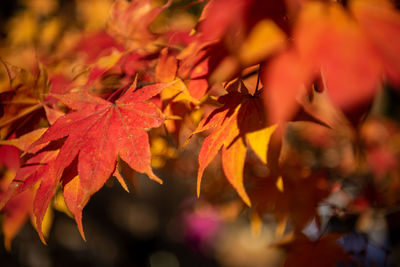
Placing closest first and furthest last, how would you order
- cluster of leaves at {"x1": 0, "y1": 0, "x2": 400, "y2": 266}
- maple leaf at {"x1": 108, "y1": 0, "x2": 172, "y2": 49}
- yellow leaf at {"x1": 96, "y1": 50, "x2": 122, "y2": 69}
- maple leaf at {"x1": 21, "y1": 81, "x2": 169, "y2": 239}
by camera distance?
cluster of leaves at {"x1": 0, "y1": 0, "x2": 400, "y2": 266}
maple leaf at {"x1": 21, "y1": 81, "x2": 169, "y2": 239}
yellow leaf at {"x1": 96, "y1": 50, "x2": 122, "y2": 69}
maple leaf at {"x1": 108, "y1": 0, "x2": 172, "y2": 49}

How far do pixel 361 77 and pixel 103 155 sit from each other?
1.37 ft

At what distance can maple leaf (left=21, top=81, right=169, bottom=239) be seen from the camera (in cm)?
52

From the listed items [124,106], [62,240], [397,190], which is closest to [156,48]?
[124,106]

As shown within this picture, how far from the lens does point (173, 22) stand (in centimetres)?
208

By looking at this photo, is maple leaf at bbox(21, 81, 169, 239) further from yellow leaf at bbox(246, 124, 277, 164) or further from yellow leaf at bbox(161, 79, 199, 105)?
yellow leaf at bbox(246, 124, 277, 164)

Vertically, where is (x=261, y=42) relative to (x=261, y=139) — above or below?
above

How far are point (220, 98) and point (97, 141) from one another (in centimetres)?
25

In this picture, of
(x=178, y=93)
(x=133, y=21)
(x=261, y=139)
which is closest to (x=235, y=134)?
(x=261, y=139)

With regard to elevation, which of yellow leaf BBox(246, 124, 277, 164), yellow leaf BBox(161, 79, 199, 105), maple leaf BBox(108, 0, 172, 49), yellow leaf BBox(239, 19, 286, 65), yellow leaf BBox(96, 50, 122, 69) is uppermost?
yellow leaf BBox(239, 19, 286, 65)

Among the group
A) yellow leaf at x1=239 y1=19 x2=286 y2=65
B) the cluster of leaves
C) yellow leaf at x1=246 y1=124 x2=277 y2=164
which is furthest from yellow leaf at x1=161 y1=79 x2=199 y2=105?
yellow leaf at x1=239 y1=19 x2=286 y2=65

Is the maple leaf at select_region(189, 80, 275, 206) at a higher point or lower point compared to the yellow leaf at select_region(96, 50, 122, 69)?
lower

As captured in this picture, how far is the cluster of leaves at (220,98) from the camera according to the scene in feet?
1.11

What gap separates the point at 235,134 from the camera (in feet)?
1.87

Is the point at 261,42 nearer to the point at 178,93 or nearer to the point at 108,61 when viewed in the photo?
the point at 178,93
